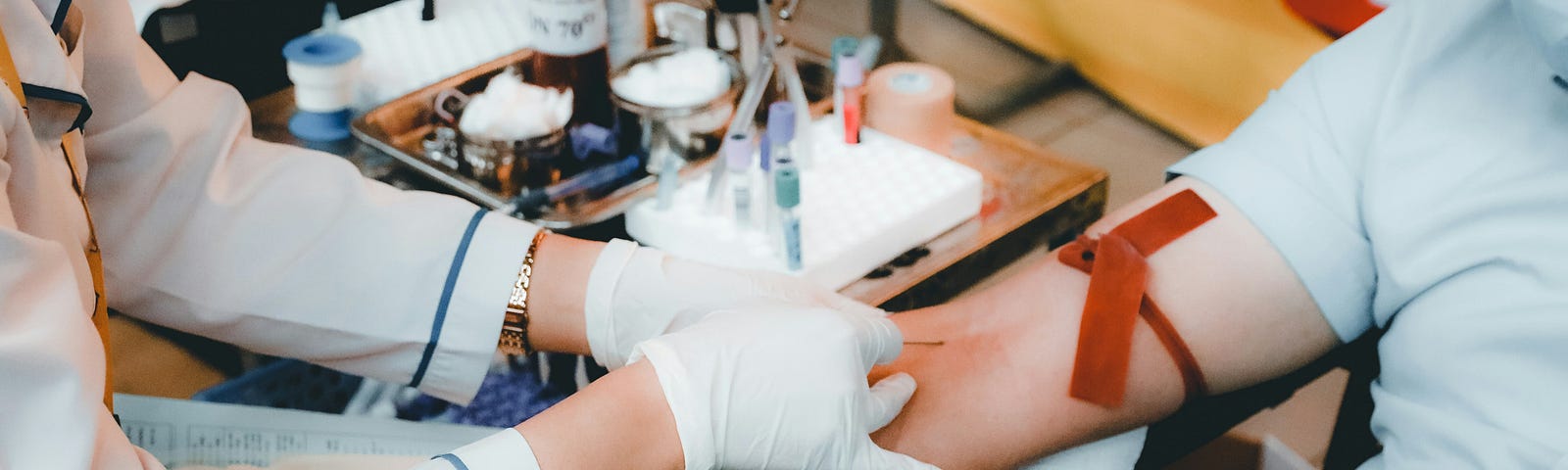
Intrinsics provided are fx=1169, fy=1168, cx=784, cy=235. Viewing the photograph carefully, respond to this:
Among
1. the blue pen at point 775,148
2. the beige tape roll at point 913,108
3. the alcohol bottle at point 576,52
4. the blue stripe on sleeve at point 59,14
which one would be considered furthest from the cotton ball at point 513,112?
the blue stripe on sleeve at point 59,14

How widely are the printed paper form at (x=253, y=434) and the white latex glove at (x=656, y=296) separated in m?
0.15

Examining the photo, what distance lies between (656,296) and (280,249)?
1.14 ft

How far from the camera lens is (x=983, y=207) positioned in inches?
53.7

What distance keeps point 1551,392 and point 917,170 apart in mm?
702

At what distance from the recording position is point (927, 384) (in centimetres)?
109

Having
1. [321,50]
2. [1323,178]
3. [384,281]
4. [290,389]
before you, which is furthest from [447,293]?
[1323,178]

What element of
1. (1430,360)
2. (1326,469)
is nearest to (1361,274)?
(1430,360)

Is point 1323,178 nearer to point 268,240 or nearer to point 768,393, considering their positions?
point 768,393

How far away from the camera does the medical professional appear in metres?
0.90

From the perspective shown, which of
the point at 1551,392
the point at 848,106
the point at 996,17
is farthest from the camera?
the point at 996,17

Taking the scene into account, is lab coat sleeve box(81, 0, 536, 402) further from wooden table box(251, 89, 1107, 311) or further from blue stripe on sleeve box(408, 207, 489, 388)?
wooden table box(251, 89, 1107, 311)

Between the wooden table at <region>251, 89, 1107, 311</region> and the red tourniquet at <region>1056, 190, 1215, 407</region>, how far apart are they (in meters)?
0.21

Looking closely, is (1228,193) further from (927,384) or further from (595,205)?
(595,205)

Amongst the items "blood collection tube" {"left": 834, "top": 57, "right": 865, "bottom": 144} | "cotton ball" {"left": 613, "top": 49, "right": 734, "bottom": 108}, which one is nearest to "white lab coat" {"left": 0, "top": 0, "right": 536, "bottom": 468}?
"cotton ball" {"left": 613, "top": 49, "right": 734, "bottom": 108}
